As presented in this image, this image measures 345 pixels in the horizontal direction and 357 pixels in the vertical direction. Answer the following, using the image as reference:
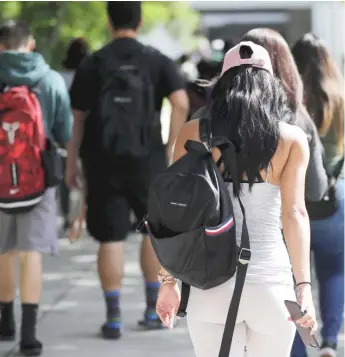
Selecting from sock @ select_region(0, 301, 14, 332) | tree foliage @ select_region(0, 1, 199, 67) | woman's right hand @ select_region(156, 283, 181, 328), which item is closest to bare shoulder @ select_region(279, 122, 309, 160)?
woman's right hand @ select_region(156, 283, 181, 328)

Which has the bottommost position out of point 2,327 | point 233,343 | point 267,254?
point 2,327

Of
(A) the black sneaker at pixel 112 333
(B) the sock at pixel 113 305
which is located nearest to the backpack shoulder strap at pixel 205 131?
(B) the sock at pixel 113 305

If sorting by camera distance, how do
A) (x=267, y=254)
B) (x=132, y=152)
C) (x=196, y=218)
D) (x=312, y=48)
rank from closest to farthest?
(x=196, y=218)
(x=267, y=254)
(x=312, y=48)
(x=132, y=152)

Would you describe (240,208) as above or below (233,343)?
above

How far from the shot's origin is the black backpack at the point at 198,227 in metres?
3.28

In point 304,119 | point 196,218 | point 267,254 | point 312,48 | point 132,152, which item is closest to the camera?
point 196,218

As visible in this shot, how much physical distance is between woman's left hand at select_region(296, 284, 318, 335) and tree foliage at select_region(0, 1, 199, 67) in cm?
792

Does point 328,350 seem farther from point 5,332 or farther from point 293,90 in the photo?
point 5,332

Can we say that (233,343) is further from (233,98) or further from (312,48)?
(312,48)

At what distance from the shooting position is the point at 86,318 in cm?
688

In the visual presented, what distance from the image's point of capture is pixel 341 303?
550 centimetres

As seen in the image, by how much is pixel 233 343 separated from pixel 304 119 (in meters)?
1.50

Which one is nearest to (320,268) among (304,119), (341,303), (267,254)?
(341,303)

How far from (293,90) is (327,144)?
96 centimetres
